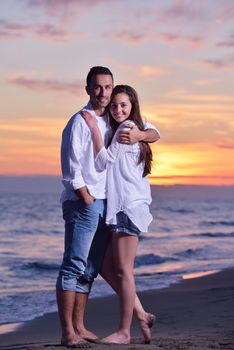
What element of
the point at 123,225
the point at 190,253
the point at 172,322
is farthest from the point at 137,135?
the point at 190,253

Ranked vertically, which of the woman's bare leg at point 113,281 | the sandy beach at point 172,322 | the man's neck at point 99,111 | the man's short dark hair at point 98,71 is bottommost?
the sandy beach at point 172,322

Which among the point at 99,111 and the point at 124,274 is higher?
the point at 99,111

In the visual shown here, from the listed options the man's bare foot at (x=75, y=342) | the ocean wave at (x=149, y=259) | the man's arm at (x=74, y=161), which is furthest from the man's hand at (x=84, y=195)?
the ocean wave at (x=149, y=259)

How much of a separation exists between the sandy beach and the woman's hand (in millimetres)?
1583

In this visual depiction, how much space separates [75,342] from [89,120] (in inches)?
62.7

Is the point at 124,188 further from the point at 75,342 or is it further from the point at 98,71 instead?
the point at 75,342

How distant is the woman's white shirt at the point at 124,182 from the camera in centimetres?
536

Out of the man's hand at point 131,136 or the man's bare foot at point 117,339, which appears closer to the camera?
the man's hand at point 131,136

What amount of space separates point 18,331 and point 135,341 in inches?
94.8

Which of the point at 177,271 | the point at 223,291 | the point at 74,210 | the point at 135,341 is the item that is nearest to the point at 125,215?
the point at 74,210

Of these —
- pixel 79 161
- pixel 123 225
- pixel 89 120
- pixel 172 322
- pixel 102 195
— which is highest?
Result: pixel 89 120

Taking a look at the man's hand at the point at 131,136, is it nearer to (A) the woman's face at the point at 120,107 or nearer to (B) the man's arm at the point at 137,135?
(B) the man's arm at the point at 137,135

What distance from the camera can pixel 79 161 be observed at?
17.3 feet

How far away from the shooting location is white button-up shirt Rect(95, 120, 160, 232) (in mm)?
5363
